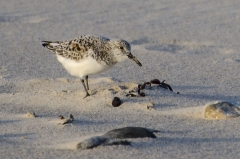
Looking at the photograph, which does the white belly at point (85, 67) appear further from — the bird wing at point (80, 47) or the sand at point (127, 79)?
the sand at point (127, 79)

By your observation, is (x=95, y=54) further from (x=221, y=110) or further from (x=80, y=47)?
(x=221, y=110)

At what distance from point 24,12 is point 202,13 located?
113 inches

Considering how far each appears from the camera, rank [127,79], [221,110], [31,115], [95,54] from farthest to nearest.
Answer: [127,79], [95,54], [31,115], [221,110]

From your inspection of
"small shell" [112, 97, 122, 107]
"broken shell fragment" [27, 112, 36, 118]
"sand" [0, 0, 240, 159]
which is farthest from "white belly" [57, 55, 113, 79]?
"broken shell fragment" [27, 112, 36, 118]

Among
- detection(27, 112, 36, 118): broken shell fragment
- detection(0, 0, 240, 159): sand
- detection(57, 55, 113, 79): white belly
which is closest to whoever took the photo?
detection(0, 0, 240, 159): sand

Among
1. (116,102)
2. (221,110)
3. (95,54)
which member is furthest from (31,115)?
(221,110)

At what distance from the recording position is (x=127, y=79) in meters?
7.04

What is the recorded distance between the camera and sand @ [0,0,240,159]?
4.73 metres

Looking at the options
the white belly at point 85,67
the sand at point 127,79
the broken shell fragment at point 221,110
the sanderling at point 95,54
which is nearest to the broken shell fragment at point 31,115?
the sand at point 127,79

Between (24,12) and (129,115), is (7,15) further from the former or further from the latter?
(129,115)

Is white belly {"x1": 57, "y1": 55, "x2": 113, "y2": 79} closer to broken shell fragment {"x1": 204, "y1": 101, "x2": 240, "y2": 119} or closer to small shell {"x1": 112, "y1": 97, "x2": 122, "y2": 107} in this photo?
small shell {"x1": 112, "y1": 97, "x2": 122, "y2": 107}

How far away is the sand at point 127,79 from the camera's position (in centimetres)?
473

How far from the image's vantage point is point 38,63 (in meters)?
7.76

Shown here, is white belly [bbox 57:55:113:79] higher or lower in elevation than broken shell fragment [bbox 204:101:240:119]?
higher
